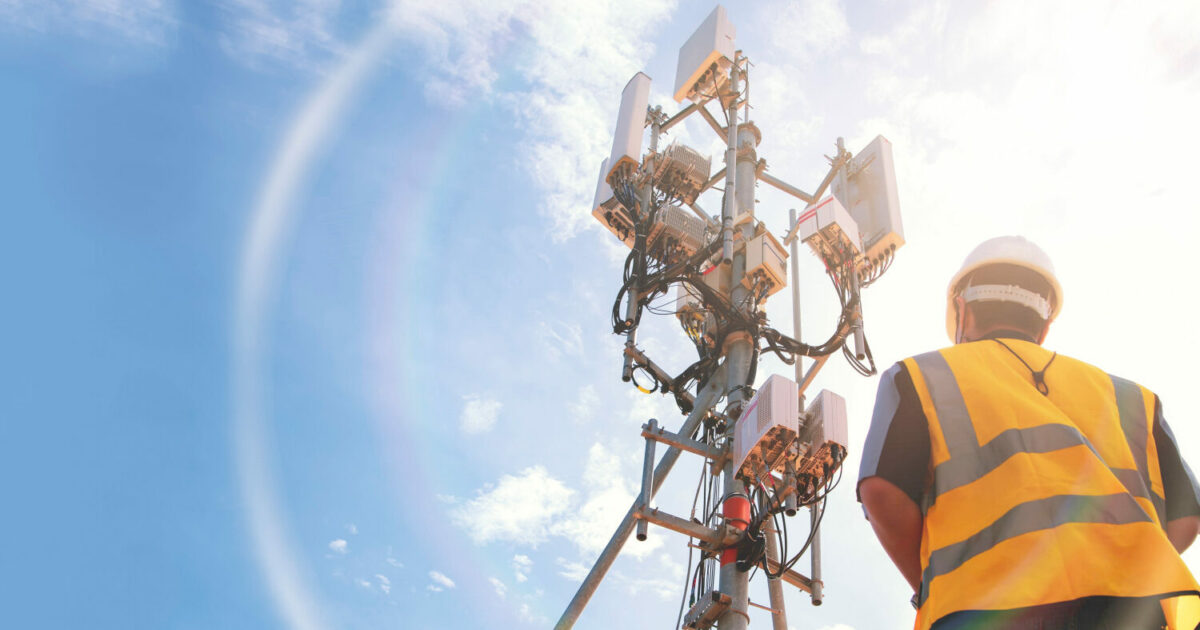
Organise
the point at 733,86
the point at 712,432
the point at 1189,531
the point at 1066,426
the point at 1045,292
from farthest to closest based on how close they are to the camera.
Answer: the point at 733,86
the point at 712,432
the point at 1045,292
the point at 1189,531
the point at 1066,426

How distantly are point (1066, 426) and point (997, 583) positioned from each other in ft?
1.42

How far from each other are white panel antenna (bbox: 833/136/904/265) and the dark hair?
8417 millimetres

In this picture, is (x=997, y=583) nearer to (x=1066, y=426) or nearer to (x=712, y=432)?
(x=1066, y=426)

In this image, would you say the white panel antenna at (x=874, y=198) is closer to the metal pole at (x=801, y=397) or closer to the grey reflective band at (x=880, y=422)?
the metal pole at (x=801, y=397)

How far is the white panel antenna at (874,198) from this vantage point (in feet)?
34.0

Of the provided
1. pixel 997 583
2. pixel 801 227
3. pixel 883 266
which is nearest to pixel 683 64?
pixel 801 227

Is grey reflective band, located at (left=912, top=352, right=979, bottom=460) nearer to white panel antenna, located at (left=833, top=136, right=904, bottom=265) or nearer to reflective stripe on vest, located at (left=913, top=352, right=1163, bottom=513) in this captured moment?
reflective stripe on vest, located at (left=913, top=352, right=1163, bottom=513)

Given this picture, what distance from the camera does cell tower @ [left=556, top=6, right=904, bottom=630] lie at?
7.37 metres

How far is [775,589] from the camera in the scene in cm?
775

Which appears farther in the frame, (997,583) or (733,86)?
(733,86)

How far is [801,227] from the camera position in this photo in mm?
10062

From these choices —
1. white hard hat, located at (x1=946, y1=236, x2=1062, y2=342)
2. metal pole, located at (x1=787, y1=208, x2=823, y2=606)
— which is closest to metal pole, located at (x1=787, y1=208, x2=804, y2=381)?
metal pole, located at (x1=787, y1=208, x2=823, y2=606)

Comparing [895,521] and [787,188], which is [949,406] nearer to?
[895,521]

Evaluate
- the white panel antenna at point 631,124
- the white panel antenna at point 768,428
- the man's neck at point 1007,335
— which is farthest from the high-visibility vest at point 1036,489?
the white panel antenna at point 631,124
